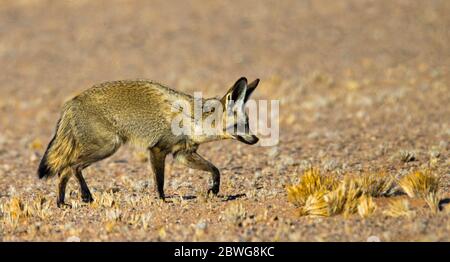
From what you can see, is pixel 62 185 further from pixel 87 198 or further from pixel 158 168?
pixel 158 168

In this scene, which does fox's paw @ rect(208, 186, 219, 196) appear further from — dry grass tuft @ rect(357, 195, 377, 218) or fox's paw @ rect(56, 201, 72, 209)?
dry grass tuft @ rect(357, 195, 377, 218)

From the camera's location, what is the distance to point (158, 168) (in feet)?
29.4

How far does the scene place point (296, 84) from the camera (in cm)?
2170

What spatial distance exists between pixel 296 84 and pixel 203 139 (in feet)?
42.7

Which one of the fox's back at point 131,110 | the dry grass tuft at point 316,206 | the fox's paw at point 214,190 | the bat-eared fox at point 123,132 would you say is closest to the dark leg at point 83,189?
the bat-eared fox at point 123,132

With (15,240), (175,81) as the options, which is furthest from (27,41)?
(15,240)

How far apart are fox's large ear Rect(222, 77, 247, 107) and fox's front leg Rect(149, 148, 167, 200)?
1.12 meters

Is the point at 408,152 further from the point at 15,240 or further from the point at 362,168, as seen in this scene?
the point at 15,240

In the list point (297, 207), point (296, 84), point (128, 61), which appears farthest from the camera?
point (128, 61)

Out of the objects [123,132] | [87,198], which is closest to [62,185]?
[87,198]

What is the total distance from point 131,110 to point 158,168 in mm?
869

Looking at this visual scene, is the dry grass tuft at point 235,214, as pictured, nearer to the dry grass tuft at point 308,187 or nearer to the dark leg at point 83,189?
the dry grass tuft at point 308,187

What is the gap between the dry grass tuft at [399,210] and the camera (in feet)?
23.5

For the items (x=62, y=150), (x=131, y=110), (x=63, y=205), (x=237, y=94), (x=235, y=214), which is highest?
(x=237, y=94)
